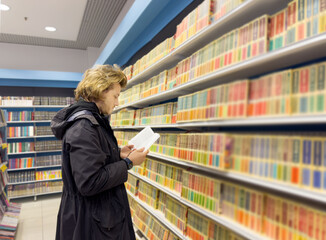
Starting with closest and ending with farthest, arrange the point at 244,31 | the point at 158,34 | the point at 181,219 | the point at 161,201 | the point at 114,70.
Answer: the point at 244,31 → the point at 114,70 → the point at 181,219 → the point at 161,201 → the point at 158,34

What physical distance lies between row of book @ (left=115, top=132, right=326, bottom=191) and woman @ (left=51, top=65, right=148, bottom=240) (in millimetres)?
571

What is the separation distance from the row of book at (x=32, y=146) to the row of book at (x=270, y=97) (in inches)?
207

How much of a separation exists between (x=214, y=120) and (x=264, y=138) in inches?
14.7

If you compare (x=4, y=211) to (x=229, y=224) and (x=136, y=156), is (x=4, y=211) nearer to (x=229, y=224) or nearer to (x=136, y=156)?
(x=136, y=156)

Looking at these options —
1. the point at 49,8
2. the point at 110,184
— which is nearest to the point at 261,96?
the point at 110,184

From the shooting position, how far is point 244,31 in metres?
1.33

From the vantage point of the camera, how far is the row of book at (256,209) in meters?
0.99

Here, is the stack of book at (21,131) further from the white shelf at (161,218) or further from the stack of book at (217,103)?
the stack of book at (217,103)

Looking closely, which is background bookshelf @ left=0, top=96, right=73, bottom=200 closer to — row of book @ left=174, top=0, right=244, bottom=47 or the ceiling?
the ceiling

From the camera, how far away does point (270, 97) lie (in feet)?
3.74

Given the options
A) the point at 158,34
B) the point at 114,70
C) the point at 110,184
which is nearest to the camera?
the point at 110,184

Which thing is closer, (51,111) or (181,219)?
(181,219)

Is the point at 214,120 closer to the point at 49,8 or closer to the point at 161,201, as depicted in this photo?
the point at 161,201

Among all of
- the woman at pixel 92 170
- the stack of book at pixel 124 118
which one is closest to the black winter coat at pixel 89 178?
the woman at pixel 92 170
